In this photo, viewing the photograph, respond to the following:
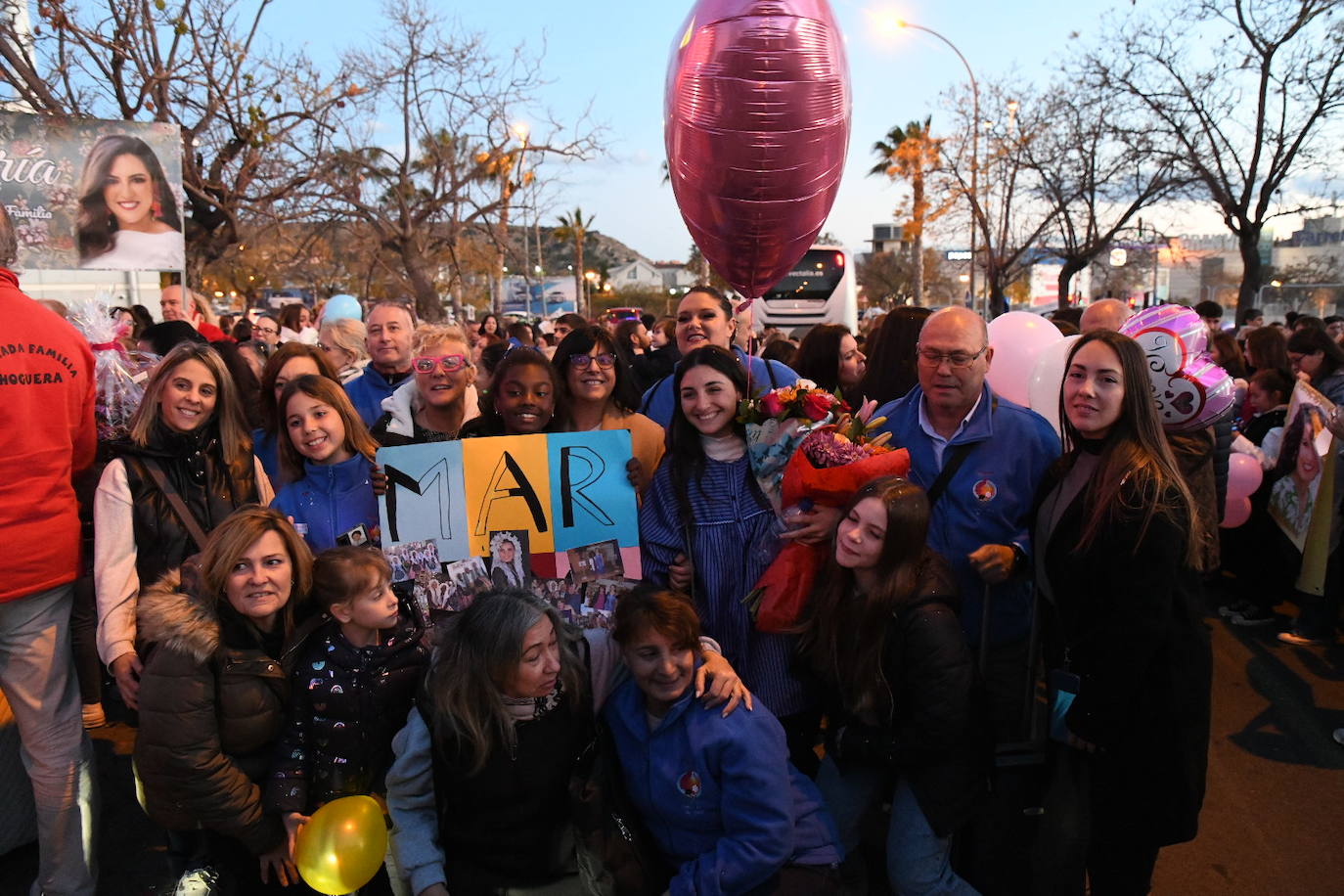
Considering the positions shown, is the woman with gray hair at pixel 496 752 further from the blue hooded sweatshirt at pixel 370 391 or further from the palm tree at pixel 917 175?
the palm tree at pixel 917 175

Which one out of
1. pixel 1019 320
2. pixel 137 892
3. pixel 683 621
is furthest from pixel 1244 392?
pixel 137 892

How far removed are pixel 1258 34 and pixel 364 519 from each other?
17.2 meters

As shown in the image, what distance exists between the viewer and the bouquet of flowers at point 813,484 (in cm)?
275

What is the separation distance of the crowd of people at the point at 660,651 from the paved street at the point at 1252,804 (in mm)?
508

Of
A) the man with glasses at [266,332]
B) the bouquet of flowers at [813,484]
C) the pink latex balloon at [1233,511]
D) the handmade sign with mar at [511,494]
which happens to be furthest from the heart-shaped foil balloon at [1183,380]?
the man with glasses at [266,332]

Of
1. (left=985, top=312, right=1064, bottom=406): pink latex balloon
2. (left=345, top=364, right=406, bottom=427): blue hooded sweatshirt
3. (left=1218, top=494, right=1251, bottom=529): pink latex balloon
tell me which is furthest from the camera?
(left=1218, top=494, right=1251, bottom=529): pink latex balloon

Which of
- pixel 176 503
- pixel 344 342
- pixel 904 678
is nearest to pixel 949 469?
pixel 904 678

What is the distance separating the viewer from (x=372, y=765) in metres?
2.78

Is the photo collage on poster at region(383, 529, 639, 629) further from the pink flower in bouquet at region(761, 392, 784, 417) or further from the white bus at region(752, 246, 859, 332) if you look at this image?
the white bus at region(752, 246, 859, 332)

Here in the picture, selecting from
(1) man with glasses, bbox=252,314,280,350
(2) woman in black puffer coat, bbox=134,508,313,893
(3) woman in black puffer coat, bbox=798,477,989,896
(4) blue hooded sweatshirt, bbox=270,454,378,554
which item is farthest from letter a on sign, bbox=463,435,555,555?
(1) man with glasses, bbox=252,314,280,350

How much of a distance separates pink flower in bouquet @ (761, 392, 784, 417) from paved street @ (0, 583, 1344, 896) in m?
2.25

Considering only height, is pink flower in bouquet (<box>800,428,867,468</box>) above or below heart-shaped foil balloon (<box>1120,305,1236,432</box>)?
below

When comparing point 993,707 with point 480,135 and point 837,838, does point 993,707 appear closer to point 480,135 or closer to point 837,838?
point 837,838

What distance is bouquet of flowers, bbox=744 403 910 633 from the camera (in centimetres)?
275
